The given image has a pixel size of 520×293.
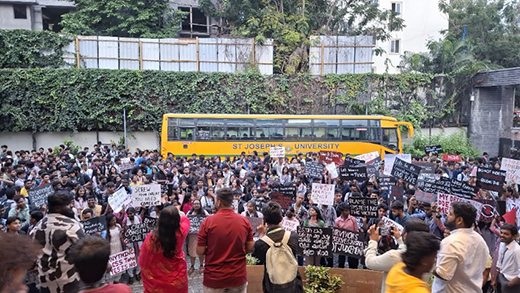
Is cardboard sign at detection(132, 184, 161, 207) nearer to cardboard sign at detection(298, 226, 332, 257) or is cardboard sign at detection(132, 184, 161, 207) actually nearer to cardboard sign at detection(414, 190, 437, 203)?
cardboard sign at detection(298, 226, 332, 257)

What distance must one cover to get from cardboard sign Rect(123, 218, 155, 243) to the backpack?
326 centimetres

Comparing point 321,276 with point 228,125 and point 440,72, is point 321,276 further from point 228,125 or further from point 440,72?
point 440,72

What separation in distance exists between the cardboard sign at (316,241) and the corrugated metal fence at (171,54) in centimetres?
1969

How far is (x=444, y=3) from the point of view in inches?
1226

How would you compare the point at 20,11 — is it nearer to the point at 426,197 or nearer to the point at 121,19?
the point at 121,19

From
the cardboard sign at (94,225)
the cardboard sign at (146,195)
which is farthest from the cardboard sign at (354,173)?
the cardboard sign at (94,225)

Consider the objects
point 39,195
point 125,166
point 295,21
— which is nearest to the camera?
point 39,195

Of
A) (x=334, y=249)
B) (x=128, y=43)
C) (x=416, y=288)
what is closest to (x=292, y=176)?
(x=334, y=249)

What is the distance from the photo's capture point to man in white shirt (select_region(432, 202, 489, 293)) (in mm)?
3812

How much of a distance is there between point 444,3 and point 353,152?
58.3 feet

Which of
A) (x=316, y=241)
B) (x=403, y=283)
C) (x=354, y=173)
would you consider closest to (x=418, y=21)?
(x=354, y=173)

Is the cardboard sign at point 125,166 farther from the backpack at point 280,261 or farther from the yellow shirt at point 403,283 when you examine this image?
the yellow shirt at point 403,283

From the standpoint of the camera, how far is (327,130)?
20234 mm

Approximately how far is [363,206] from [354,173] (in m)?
3.82
